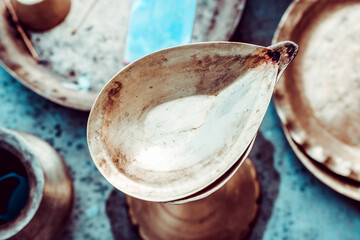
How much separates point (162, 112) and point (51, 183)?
0.23 m

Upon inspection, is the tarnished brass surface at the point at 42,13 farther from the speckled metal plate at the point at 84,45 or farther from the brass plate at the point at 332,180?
the brass plate at the point at 332,180

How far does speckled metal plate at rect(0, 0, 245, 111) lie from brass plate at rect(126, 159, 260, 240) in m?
0.21

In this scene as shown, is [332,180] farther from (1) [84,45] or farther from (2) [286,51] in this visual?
(1) [84,45]

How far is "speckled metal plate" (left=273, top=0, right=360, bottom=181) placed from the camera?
0.47 metres

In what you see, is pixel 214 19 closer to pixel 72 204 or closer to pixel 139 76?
pixel 139 76

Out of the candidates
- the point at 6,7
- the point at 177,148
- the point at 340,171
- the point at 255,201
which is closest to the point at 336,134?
the point at 340,171

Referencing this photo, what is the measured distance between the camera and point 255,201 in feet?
1.72

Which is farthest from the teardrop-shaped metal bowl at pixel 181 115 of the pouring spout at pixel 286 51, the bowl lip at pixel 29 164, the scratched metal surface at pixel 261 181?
the scratched metal surface at pixel 261 181

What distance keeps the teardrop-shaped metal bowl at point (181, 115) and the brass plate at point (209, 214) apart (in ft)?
0.74

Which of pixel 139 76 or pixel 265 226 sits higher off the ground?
pixel 139 76

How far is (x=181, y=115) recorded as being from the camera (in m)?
0.30

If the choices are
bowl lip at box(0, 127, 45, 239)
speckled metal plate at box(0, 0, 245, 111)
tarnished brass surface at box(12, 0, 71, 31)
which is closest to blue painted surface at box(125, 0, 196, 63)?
speckled metal plate at box(0, 0, 245, 111)

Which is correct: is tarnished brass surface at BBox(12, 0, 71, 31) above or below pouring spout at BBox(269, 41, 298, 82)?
below

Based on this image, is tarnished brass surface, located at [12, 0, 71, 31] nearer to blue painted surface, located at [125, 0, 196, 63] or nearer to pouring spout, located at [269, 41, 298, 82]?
blue painted surface, located at [125, 0, 196, 63]
